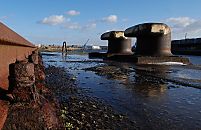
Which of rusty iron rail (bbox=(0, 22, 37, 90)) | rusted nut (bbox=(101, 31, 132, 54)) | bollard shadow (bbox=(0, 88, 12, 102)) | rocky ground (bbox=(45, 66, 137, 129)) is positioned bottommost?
rocky ground (bbox=(45, 66, 137, 129))

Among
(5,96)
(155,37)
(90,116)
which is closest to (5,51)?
(5,96)

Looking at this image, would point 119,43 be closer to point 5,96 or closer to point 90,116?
point 90,116

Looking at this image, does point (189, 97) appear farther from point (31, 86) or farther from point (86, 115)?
point (31, 86)

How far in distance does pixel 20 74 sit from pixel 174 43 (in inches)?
4113

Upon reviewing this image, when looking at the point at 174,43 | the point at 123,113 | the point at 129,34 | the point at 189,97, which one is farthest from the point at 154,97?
the point at 174,43

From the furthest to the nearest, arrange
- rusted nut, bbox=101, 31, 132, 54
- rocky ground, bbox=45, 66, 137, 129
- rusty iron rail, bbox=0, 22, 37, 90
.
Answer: rusted nut, bbox=101, 31, 132, 54 < rocky ground, bbox=45, 66, 137, 129 < rusty iron rail, bbox=0, 22, 37, 90

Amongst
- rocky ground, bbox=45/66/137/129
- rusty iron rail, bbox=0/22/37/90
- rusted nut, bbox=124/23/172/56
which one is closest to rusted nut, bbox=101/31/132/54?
rusted nut, bbox=124/23/172/56

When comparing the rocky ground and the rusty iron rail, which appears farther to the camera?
the rocky ground

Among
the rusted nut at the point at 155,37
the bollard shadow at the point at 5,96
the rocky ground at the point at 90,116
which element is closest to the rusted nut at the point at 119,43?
the rusted nut at the point at 155,37

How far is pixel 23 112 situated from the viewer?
2.50m

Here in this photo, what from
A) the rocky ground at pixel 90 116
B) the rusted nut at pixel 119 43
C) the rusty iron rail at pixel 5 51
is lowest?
the rocky ground at pixel 90 116

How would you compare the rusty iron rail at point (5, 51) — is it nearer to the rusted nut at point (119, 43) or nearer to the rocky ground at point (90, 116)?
the rocky ground at point (90, 116)

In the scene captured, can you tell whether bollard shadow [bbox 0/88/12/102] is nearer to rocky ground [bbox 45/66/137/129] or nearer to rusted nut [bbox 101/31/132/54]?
rocky ground [bbox 45/66/137/129]

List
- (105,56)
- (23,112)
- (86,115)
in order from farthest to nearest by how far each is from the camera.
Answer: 1. (105,56)
2. (86,115)
3. (23,112)
